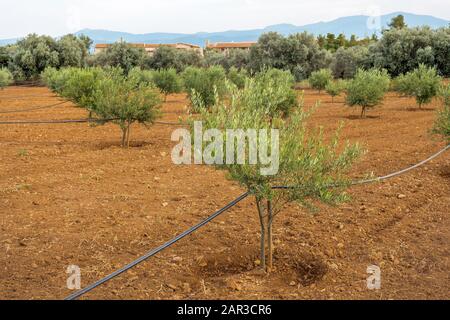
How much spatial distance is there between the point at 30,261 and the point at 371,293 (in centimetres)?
441

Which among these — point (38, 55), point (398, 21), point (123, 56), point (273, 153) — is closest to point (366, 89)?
point (273, 153)

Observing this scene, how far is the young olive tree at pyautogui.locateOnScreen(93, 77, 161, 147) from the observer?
46.3ft

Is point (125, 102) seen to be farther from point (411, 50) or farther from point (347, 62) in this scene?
point (347, 62)

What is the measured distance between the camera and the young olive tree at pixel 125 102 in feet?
46.3

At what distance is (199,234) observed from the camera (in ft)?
24.4

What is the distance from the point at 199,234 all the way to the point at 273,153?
253 centimetres

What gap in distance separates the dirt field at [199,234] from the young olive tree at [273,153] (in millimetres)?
1146

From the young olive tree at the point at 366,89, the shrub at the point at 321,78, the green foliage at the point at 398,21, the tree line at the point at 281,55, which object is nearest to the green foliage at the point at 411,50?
the tree line at the point at 281,55

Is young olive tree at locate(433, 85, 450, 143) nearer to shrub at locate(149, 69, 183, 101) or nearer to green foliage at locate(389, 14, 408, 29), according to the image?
shrub at locate(149, 69, 183, 101)

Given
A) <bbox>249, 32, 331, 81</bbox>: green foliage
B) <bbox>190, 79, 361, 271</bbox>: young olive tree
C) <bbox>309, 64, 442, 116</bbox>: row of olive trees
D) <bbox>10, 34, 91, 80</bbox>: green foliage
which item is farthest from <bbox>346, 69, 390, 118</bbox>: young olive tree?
<bbox>10, 34, 91, 80</bbox>: green foliage

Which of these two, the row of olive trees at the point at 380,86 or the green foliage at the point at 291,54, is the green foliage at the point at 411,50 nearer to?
the green foliage at the point at 291,54

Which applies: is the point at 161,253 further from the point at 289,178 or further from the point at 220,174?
the point at 220,174
